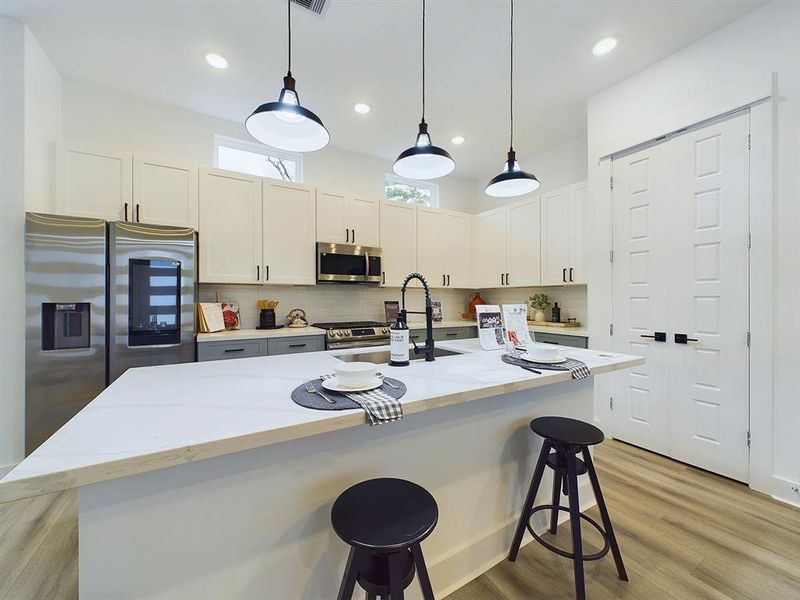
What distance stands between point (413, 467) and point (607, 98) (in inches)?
138

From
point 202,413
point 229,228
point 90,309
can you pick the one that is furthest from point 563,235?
point 90,309

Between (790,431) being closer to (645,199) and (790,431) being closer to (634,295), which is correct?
(634,295)

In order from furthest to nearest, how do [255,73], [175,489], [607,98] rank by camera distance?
1. [607,98]
2. [255,73]
3. [175,489]

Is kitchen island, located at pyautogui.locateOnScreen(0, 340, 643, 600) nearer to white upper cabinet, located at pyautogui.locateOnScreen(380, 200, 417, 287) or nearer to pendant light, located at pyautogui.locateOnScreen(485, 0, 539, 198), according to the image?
pendant light, located at pyautogui.locateOnScreen(485, 0, 539, 198)

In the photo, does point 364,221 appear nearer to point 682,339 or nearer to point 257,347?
point 257,347

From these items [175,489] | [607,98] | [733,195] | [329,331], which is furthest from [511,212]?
[175,489]

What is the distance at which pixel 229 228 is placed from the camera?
315cm

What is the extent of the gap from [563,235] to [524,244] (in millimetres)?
517

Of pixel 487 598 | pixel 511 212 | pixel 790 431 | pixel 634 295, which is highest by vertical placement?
pixel 511 212

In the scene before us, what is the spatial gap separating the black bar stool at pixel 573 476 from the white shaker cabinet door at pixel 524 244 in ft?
8.25

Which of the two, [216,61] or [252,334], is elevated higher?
[216,61]

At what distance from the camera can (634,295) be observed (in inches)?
111

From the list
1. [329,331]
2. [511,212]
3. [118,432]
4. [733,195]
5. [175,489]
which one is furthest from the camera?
[511,212]

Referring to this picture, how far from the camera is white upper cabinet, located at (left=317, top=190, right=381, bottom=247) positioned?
142 inches
